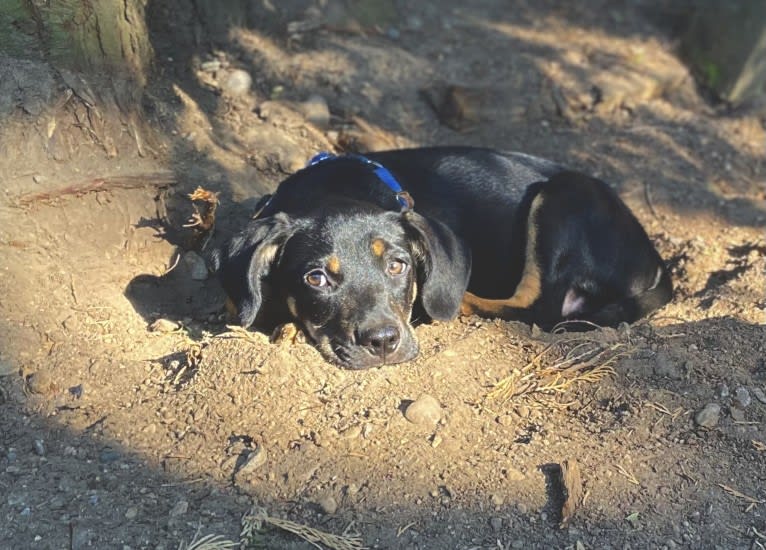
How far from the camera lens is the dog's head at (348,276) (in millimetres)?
4461

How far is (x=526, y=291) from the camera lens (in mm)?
5668

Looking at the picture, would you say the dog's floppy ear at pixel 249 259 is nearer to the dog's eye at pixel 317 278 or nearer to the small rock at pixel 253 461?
the dog's eye at pixel 317 278

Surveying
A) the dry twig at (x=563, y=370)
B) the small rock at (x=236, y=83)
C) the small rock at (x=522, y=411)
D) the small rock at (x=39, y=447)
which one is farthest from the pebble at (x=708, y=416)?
the small rock at (x=236, y=83)

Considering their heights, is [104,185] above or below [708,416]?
below

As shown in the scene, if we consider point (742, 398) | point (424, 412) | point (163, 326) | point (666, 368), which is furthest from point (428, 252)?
point (742, 398)

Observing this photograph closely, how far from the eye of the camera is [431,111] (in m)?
7.80

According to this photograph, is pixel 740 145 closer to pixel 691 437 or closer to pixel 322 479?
pixel 691 437

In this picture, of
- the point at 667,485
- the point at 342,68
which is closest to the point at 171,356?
the point at 667,485

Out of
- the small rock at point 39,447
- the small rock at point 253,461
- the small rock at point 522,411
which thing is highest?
the small rock at point 522,411

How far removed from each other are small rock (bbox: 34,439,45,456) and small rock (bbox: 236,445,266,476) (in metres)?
0.91

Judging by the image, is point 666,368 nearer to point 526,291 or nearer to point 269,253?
point 526,291

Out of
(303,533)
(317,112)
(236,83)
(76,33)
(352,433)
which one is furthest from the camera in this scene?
(317,112)

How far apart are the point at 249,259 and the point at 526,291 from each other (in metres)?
1.94

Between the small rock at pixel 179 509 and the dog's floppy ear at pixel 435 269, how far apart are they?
5.65ft
